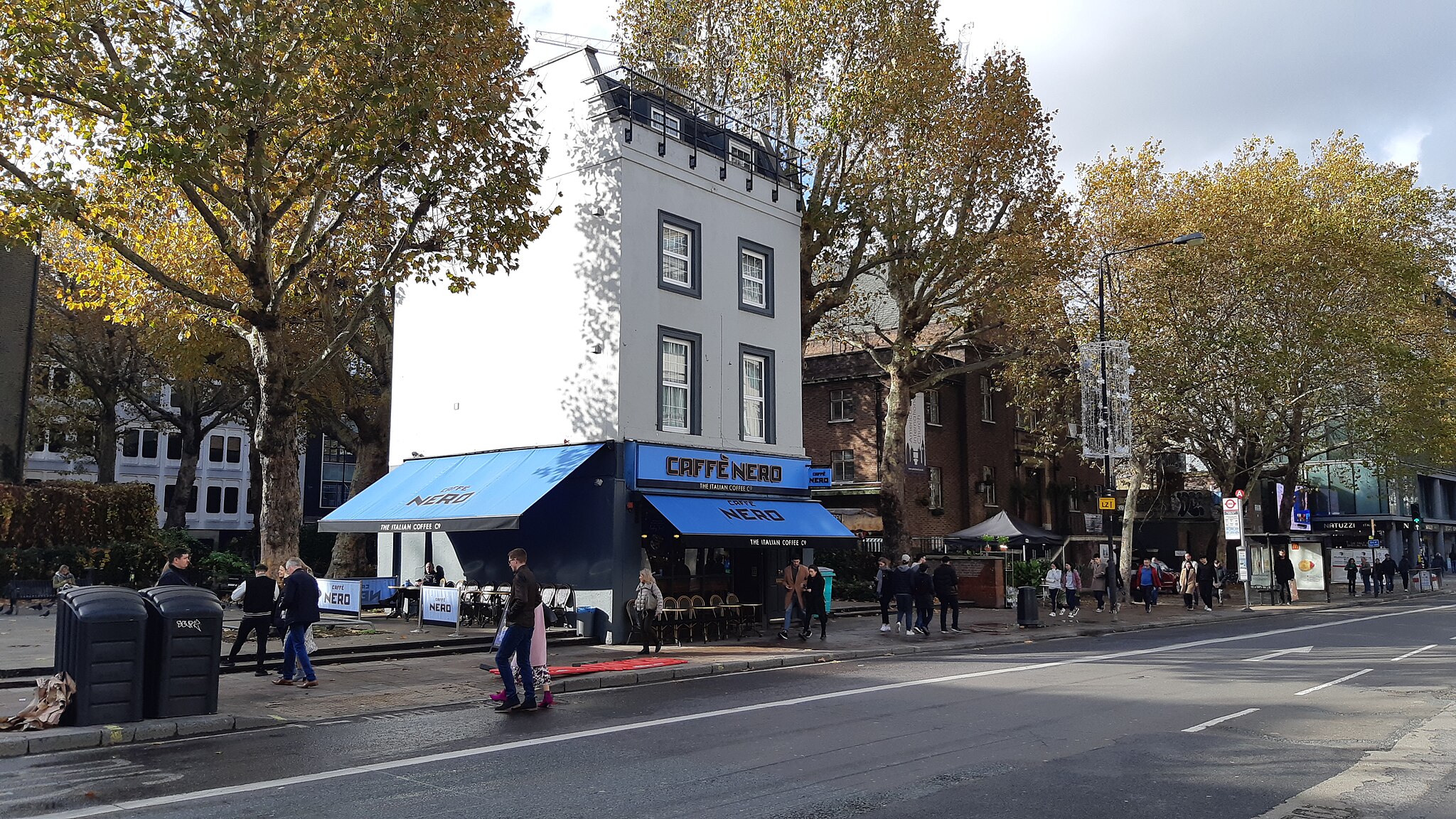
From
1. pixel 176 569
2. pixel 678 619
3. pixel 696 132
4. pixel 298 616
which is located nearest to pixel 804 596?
pixel 678 619

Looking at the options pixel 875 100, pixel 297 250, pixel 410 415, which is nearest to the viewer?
pixel 297 250

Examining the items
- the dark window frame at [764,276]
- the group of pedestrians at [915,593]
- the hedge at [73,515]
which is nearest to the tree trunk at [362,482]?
the hedge at [73,515]

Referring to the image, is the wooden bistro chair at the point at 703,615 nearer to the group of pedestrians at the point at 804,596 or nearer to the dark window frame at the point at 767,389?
the group of pedestrians at the point at 804,596

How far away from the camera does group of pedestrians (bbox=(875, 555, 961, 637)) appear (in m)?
22.6

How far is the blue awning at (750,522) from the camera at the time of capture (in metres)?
20.6

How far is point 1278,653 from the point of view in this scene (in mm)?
18344

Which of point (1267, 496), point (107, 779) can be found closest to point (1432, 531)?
point (1267, 496)

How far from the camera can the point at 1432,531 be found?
7981 centimetres

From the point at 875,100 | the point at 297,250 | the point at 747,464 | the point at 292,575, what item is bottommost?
the point at 292,575

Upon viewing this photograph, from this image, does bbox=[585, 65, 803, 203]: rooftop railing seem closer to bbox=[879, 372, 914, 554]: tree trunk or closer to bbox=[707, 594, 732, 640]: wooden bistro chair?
bbox=[879, 372, 914, 554]: tree trunk

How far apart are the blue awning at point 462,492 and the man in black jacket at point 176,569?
19.9 ft

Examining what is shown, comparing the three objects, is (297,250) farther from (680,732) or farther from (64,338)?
(64,338)

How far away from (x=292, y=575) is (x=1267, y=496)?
204ft

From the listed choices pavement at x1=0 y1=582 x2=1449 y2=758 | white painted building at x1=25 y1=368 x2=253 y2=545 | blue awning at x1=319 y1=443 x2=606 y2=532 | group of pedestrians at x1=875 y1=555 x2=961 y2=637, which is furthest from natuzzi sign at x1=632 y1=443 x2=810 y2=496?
white painted building at x1=25 y1=368 x2=253 y2=545
